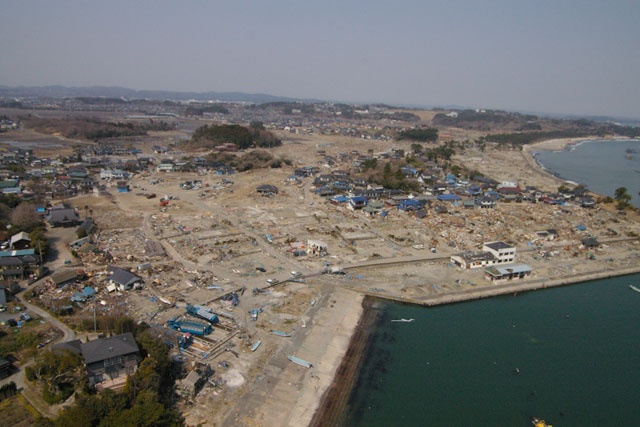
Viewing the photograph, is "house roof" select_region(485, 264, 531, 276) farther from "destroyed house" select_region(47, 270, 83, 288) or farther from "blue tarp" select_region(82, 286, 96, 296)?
"destroyed house" select_region(47, 270, 83, 288)

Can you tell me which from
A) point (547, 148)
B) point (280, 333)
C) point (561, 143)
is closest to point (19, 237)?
point (280, 333)

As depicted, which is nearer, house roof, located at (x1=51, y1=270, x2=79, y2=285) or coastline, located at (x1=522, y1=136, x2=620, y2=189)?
house roof, located at (x1=51, y1=270, x2=79, y2=285)

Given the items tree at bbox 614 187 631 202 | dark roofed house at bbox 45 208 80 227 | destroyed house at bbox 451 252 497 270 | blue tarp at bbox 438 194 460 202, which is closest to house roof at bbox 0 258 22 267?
dark roofed house at bbox 45 208 80 227

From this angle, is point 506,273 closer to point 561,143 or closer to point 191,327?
point 191,327

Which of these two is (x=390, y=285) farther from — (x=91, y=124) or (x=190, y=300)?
(x=91, y=124)

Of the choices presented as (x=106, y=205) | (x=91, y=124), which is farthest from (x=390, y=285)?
(x=91, y=124)
